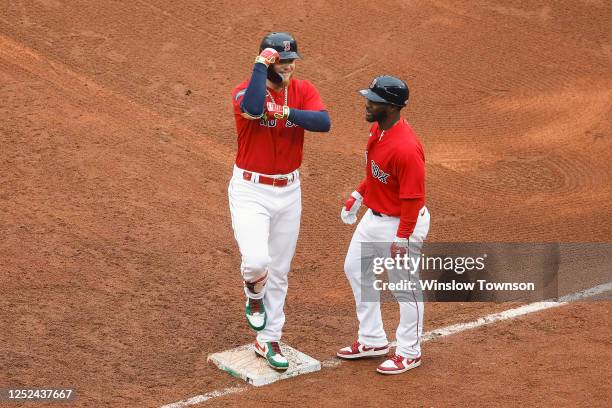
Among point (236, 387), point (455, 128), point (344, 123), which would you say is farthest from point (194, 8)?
point (236, 387)

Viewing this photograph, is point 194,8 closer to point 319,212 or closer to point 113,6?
point 113,6

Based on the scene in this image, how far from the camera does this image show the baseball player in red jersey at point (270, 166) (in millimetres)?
6871

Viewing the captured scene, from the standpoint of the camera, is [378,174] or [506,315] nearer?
[378,174]

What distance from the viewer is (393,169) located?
7.04 m

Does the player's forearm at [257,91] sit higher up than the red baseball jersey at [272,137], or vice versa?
the player's forearm at [257,91]

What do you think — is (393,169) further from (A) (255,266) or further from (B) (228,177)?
(B) (228,177)

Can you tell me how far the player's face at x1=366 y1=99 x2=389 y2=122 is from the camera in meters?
7.10

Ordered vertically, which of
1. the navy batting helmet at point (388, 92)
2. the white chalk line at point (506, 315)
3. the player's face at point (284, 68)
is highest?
the player's face at point (284, 68)

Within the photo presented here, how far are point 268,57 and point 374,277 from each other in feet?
6.15

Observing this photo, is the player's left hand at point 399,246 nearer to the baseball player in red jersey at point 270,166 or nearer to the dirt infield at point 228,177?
the baseball player in red jersey at point 270,166

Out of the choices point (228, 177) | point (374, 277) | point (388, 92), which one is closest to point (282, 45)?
point (388, 92)

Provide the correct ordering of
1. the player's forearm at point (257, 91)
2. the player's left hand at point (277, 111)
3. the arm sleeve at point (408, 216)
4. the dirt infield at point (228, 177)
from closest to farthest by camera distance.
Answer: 1. the player's forearm at point (257, 91)
2. the player's left hand at point (277, 111)
3. the arm sleeve at point (408, 216)
4. the dirt infield at point (228, 177)

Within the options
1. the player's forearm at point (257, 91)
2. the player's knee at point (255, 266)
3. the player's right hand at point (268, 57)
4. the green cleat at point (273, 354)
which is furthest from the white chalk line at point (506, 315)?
the player's right hand at point (268, 57)

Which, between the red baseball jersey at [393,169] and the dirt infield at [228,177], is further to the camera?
the dirt infield at [228,177]
